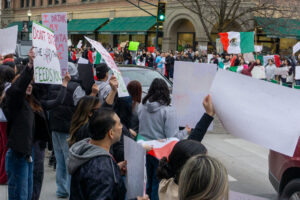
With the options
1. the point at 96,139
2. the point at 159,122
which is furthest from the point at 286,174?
the point at 96,139

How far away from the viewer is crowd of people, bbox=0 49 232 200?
8.34 ft

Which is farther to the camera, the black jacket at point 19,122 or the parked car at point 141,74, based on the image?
the parked car at point 141,74

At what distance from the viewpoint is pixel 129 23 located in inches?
1528

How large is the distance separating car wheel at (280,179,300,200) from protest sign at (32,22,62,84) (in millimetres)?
2732

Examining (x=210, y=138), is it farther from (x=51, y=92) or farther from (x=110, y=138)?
(x=110, y=138)

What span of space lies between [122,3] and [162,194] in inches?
1542

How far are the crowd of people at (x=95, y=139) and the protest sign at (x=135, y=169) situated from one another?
0.30ft

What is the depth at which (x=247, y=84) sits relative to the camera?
264 cm

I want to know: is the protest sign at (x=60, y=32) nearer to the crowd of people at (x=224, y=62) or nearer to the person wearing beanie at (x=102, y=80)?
the person wearing beanie at (x=102, y=80)

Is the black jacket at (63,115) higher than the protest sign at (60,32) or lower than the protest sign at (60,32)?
lower

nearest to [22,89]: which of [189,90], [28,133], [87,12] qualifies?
[28,133]

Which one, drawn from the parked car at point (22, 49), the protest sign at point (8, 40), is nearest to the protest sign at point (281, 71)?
the parked car at point (22, 49)

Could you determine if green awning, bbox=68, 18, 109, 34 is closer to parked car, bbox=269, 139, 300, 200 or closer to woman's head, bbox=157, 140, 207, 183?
parked car, bbox=269, 139, 300, 200

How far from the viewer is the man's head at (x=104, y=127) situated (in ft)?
9.72
